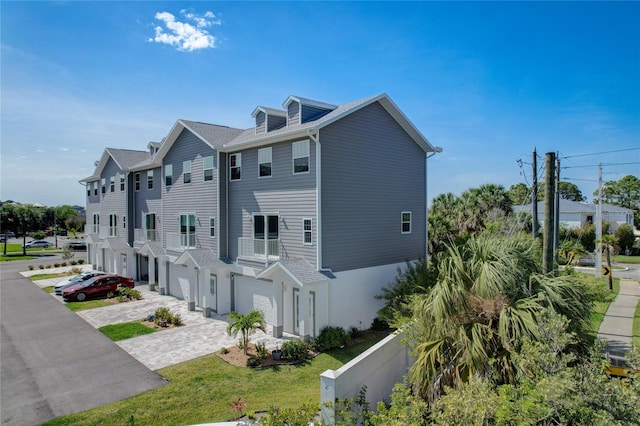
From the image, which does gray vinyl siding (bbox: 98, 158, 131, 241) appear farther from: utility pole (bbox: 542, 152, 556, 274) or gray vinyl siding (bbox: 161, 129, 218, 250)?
utility pole (bbox: 542, 152, 556, 274)

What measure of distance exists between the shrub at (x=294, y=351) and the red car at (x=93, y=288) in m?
16.7

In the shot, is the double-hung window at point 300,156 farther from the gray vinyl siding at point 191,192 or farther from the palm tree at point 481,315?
the palm tree at point 481,315

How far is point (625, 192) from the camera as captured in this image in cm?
6838

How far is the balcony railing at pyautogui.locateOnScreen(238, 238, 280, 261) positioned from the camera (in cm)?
1731

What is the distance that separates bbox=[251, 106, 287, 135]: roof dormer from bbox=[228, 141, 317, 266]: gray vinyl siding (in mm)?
1360

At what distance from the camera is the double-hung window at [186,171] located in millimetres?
23062

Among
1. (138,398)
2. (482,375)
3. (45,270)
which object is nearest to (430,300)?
(482,375)

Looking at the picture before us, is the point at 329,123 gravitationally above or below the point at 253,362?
above

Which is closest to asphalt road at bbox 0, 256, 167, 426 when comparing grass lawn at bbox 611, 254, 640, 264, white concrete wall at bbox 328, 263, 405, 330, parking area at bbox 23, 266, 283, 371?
parking area at bbox 23, 266, 283, 371

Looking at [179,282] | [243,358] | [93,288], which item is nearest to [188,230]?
[179,282]

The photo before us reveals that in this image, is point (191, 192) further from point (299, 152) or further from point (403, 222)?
point (403, 222)

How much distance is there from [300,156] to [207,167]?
757 centimetres

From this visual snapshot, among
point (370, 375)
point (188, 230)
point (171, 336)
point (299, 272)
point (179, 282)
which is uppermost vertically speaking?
point (188, 230)

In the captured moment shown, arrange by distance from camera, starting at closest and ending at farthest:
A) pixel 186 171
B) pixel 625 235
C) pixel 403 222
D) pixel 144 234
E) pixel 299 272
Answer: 1. pixel 299 272
2. pixel 403 222
3. pixel 186 171
4. pixel 144 234
5. pixel 625 235
